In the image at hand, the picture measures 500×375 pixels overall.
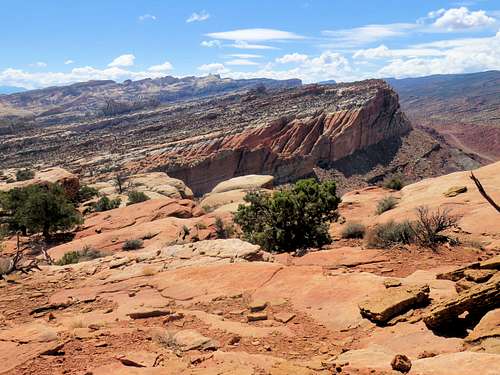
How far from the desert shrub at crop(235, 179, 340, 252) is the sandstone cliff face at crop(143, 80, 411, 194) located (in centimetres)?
4123

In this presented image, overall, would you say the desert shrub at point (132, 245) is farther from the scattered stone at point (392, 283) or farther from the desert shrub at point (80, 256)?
the scattered stone at point (392, 283)

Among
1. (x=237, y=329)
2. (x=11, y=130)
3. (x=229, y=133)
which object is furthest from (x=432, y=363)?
(x=11, y=130)

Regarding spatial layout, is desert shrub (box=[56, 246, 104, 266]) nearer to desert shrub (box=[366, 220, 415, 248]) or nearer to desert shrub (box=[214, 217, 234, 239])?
desert shrub (box=[214, 217, 234, 239])

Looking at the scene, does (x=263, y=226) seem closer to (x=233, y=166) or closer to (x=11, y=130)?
(x=233, y=166)

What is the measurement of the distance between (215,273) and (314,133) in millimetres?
57735

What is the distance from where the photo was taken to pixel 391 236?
12.4m

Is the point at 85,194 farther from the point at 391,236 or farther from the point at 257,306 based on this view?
the point at 257,306

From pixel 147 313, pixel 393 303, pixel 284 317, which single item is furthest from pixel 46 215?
pixel 393 303

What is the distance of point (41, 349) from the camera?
679cm

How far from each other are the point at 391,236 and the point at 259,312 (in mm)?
5651

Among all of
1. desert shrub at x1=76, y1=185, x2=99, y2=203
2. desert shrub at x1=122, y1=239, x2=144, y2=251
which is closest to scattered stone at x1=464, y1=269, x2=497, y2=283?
desert shrub at x1=122, y1=239, x2=144, y2=251

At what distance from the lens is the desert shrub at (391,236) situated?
39.9 ft

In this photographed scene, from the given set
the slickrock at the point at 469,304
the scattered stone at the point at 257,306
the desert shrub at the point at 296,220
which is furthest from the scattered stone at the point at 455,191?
the slickrock at the point at 469,304

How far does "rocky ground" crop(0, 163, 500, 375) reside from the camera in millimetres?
5878
